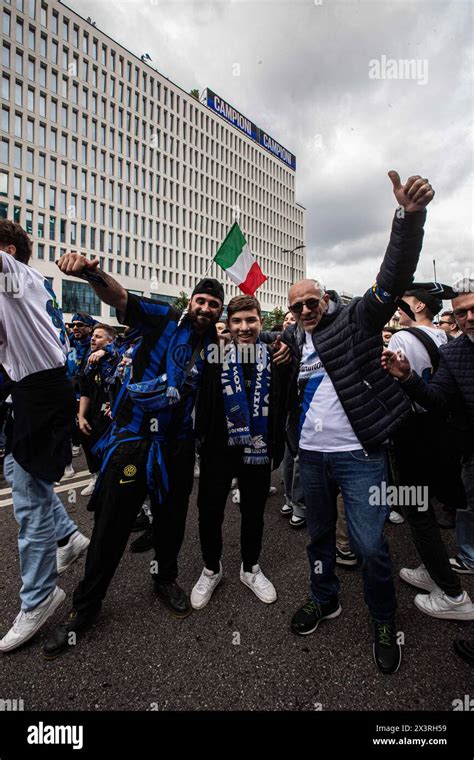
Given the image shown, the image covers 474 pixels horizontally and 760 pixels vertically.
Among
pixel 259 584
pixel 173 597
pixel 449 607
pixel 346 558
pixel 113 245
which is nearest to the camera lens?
pixel 449 607

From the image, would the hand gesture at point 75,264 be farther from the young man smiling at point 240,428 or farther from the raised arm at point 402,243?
the raised arm at point 402,243

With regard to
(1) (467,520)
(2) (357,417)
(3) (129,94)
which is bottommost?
(1) (467,520)

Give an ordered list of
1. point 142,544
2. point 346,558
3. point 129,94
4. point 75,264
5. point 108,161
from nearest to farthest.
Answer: point 75,264 → point 346,558 → point 142,544 → point 108,161 → point 129,94

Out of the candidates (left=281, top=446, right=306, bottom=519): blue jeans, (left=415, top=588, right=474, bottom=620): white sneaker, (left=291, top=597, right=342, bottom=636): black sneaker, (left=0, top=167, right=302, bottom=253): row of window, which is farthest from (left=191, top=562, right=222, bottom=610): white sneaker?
(left=0, top=167, right=302, bottom=253): row of window

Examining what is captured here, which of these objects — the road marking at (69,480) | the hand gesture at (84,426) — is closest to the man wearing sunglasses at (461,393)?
the hand gesture at (84,426)

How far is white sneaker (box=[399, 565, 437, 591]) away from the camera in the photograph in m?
2.56

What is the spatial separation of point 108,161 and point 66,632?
184 feet

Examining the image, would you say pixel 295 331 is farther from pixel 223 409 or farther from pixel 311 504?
pixel 311 504

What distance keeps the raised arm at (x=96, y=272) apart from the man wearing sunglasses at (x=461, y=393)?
179 cm

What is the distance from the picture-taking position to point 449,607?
2268 mm

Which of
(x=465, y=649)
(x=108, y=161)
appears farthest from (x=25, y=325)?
(x=108, y=161)

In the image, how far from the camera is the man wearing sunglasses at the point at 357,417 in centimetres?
190

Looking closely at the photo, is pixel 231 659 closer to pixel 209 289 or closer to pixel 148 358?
pixel 148 358
